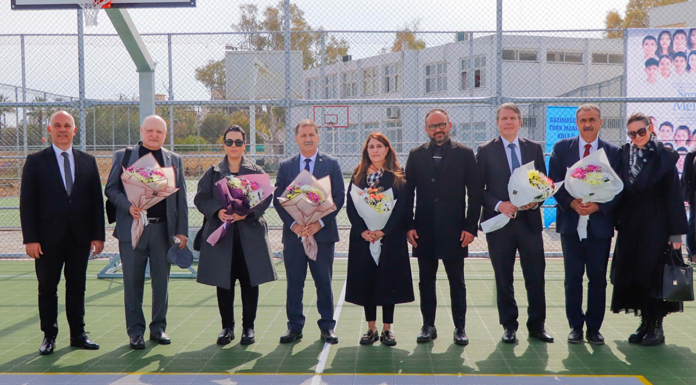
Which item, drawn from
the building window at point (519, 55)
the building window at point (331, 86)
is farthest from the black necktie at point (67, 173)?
the building window at point (519, 55)

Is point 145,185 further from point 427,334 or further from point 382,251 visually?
point 427,334

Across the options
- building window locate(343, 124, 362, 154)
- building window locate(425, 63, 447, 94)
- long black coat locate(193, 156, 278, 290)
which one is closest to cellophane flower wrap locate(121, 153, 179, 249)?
long black coat locate(193, 156, 278, 290)

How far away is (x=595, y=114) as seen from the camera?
5.59 m

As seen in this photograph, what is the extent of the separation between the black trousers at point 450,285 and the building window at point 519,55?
22.7 meters

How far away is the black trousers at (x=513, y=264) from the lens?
5.61m

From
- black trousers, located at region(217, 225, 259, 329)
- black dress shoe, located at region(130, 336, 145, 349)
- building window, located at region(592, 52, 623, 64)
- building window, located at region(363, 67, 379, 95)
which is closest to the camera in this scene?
black dress shoe, located at region(130, 336, 145, 349)

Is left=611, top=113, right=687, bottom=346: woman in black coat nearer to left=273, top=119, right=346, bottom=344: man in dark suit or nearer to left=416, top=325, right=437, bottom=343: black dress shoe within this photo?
left=416, top=325, right=437, bottom=343: black dress shoe

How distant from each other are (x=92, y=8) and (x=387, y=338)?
4659mm

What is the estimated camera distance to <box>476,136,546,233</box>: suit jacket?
5.61 m

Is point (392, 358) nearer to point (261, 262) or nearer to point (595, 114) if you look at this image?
point (261, 262)

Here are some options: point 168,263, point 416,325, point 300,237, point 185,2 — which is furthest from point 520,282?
point 185,2

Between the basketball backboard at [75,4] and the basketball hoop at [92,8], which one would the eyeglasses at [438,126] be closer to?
the basketball backboard at [75,4]

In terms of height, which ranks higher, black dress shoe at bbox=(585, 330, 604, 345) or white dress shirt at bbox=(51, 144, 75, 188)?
white dress shirt at bbox=(51, 144, 75, 188)

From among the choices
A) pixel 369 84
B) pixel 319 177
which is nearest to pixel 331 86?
pixel 369 84
